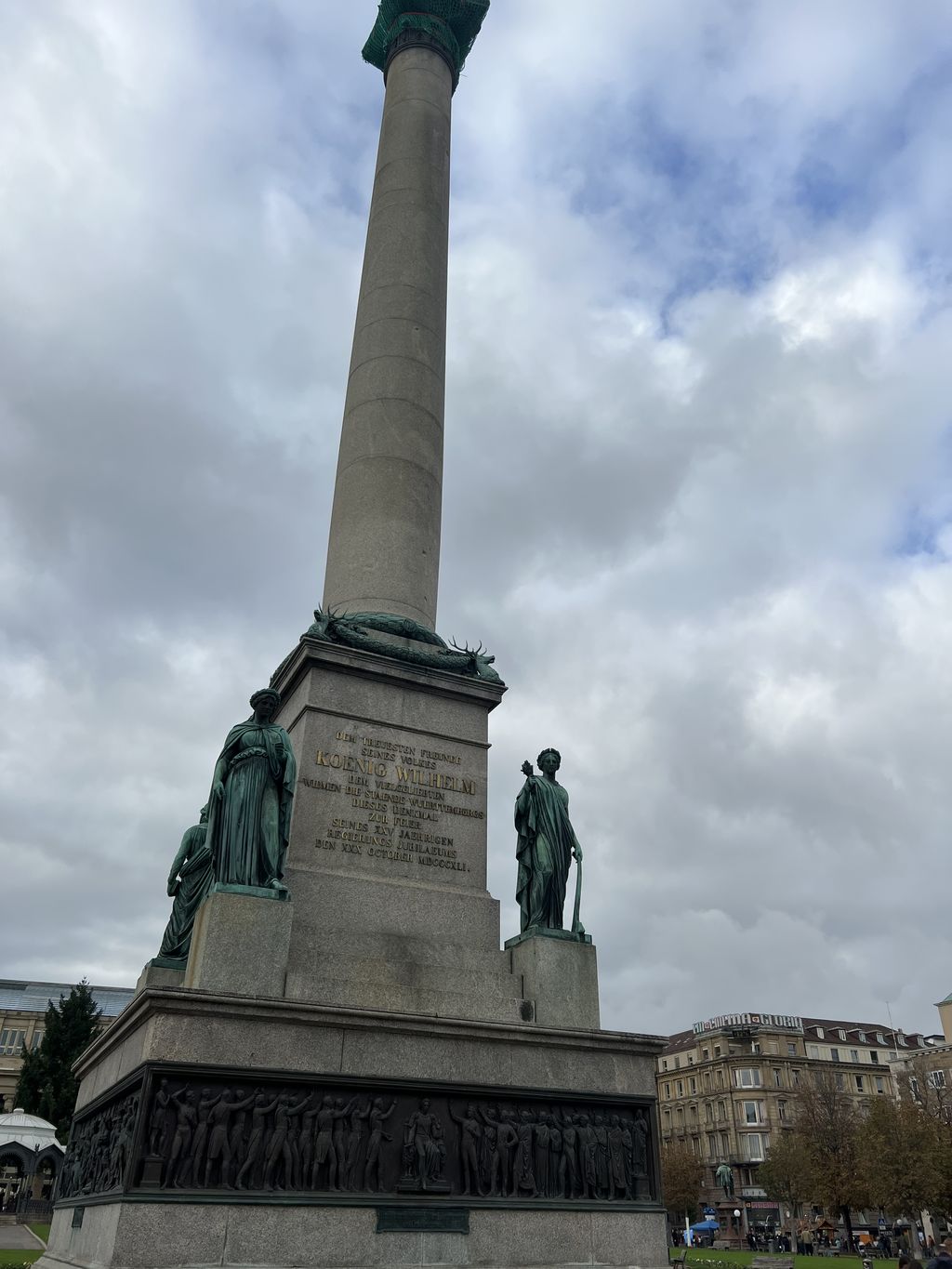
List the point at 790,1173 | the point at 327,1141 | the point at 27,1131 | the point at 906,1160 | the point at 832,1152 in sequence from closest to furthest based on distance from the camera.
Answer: the point at 327,1141, the point at 27,1131, the point at 906,1160, the point at 832,1152, the point at 790,1173

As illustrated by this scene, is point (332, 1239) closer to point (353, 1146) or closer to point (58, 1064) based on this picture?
point (353, 1146)

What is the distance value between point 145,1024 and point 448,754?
5499 mm

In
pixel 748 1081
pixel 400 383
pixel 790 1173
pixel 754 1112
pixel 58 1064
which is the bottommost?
pixel 790 1173

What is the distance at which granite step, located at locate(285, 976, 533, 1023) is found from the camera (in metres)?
11.8

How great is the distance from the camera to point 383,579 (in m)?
16.6

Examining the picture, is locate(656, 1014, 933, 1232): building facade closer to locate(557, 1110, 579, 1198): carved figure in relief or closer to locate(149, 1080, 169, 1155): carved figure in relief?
locate(557, 1110, 579, 1198): carved figure in relief

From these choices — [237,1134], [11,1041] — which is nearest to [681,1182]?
[11,1041]

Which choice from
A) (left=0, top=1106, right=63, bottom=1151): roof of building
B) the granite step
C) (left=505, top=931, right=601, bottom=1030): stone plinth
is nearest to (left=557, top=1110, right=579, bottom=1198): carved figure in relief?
(left=505, top=931, right=601, bottom=1030): stone plinth

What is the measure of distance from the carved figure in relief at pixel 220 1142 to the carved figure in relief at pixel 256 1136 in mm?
149

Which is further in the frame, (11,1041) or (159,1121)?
(11,1041)

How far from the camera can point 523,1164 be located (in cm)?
1182

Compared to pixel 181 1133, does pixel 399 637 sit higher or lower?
higher

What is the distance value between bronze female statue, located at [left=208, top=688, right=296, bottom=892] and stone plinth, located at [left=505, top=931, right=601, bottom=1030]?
138 inches

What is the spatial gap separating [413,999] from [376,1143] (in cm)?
166
